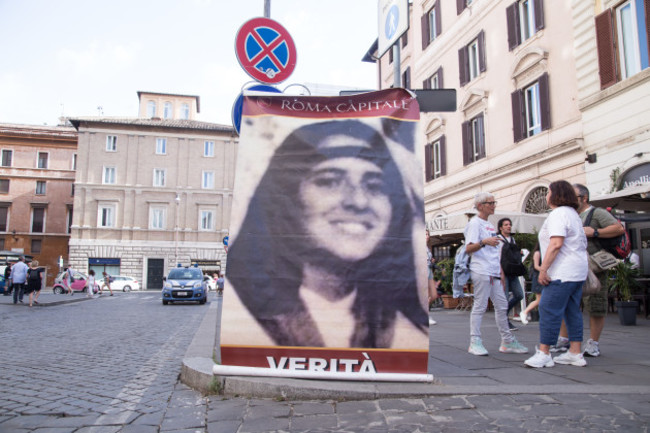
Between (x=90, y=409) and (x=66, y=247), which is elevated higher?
(x=66, y=247)

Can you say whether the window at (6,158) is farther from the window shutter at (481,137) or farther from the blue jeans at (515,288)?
the blue jeans at (515,288)

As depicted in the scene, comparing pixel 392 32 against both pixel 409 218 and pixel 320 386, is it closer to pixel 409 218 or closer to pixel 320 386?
pixel 409 218

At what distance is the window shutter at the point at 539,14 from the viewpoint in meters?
15.2

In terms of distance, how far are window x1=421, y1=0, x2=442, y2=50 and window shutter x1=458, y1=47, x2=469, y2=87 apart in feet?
8.85

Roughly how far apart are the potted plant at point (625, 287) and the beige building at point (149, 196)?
3851 cm

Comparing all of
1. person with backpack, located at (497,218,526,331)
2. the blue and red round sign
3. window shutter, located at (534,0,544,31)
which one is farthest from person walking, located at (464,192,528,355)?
window shutter, located at (534,0,544,31)

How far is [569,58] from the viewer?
1411cm

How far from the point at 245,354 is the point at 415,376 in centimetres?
127

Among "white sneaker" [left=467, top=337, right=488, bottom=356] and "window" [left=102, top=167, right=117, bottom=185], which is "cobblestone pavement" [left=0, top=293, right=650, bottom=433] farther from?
"window" [left=102, top=167, right=117, bottom=185]

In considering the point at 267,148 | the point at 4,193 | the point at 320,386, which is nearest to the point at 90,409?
→ the point at 320,386

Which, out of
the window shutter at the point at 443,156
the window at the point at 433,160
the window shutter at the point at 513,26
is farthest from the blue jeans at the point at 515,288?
the window at the point at 433,160

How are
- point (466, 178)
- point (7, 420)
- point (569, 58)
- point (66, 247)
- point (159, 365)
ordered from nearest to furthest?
point (7, 420)
point (159, 365)
point (569, 58)
point (466, 178)
point (66, 247)

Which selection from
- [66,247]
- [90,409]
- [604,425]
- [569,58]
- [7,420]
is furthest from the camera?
[66,247]

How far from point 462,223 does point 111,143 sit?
39.1 m
